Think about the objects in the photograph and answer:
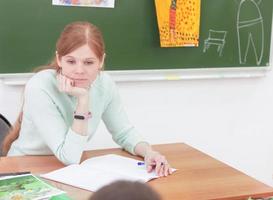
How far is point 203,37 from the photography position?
3068mm

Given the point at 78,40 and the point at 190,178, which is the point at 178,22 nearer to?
the point at 78,40

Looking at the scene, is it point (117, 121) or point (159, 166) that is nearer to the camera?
point (159, 166)

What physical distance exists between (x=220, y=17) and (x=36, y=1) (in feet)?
4.13

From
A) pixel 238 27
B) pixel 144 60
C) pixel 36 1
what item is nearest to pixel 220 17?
pixel 238 27

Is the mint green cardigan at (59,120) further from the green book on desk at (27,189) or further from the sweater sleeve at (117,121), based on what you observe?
the green book on desk at (27,189)

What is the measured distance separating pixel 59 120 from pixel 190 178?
1.98 ft

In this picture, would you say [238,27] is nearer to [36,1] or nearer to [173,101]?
[173,101]

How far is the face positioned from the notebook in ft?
1.17

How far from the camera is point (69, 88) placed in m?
1.92

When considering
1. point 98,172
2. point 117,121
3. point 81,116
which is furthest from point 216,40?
point 98,172

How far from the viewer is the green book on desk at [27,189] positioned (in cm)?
142

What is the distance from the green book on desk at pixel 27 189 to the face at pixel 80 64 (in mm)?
498

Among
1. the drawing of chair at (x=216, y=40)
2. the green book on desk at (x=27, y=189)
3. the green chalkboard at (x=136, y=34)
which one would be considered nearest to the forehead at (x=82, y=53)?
the green book on desk at (x=27, y=189)

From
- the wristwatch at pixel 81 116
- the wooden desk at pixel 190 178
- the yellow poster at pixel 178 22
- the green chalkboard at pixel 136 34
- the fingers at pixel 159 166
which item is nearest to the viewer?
the wooden desk at pixel 190 178
